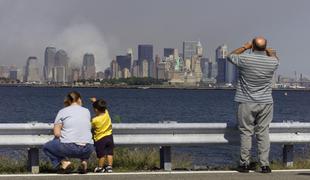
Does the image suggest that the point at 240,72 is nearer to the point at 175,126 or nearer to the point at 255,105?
the point at 255,105

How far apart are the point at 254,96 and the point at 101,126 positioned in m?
2.25

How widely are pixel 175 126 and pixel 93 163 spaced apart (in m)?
1.48

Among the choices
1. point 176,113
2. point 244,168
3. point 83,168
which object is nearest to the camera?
point 83,168

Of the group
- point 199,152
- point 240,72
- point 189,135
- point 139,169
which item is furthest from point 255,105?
point 199,152

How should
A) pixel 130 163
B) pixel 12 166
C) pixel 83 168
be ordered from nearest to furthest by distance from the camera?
pixel 83 168, pixel 12 166, pixel 130 163

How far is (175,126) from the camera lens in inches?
380

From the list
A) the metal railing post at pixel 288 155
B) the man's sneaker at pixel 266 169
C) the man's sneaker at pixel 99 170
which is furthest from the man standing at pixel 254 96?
the man's sneaker at pixel 99 170

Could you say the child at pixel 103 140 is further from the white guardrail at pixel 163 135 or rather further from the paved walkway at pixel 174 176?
the paved walkway at pixel 174 176

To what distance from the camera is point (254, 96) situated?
30.6ft

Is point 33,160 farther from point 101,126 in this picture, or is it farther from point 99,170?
point 101,126

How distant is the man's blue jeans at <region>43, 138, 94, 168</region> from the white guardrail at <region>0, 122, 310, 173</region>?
245 mm

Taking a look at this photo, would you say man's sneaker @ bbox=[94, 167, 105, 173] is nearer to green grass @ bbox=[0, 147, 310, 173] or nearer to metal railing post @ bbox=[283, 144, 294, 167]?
green grass @ bbox=[0, 147, 310, 173]

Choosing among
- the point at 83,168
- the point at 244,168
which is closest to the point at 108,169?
the point at 83,168

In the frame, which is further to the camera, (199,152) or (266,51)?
(199,152)
